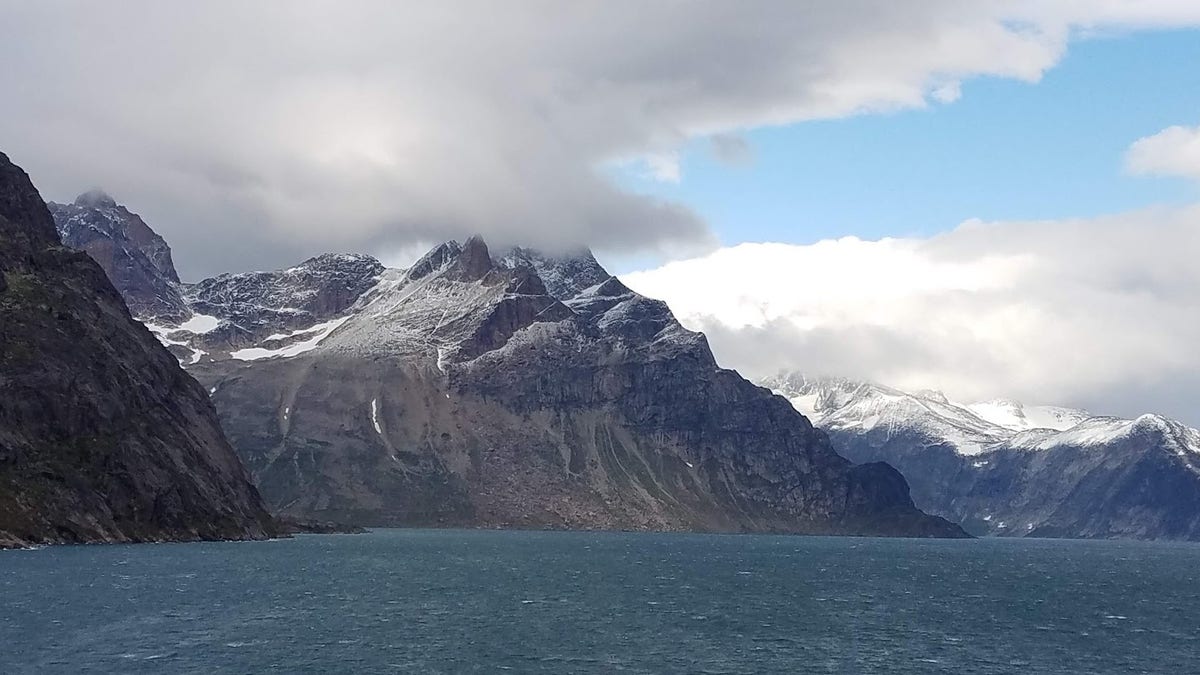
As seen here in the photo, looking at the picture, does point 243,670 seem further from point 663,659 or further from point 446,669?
point 663,659

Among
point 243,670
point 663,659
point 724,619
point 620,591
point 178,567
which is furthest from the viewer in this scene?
point 178,567

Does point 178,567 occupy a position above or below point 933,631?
below

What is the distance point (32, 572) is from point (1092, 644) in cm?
13323

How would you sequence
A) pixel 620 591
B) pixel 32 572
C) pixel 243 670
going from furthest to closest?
pixel 620 591
pixel 32 572
pixel 243 670

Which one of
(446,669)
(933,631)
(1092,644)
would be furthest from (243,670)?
(1092,644)

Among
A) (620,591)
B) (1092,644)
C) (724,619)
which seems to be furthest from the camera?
(620,591)

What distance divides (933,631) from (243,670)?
77311 mm

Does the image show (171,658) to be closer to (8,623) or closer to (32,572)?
(8,623)

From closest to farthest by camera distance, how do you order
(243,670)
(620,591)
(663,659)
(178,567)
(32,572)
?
(243,670)
(663,659)
(32,572)
(620,591)
(178,567)

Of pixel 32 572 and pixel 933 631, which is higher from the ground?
pixel 933 631

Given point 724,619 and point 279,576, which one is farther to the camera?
point 279,576

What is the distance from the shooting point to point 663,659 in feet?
369

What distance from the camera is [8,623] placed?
390 feet

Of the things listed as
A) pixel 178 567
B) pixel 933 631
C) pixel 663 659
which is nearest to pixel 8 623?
pixel 663 659
